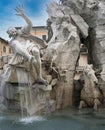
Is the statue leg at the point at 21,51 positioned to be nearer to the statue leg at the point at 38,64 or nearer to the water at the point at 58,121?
the statue leg at the point at 38,64

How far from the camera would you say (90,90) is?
9.88 metres

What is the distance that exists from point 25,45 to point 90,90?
110 inches

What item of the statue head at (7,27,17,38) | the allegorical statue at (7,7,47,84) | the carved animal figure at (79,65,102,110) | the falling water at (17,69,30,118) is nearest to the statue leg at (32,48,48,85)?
the allegorical statue at (7,7,47,84)

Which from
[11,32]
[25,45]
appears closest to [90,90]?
[25,45]

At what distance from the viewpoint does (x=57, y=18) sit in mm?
11078

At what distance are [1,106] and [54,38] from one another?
10.2 ft

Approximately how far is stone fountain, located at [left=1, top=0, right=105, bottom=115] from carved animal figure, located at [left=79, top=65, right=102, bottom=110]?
1.10 feet

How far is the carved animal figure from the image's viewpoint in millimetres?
9805

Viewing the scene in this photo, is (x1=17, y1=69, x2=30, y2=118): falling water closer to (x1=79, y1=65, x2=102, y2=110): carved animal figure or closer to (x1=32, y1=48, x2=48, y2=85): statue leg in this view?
(x1=32, y1=48, x2=48, y2=85): statue leg

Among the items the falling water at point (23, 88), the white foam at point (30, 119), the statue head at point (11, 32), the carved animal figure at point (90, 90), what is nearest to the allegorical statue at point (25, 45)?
the statue head at point (11, 32)

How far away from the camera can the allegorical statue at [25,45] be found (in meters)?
8.40

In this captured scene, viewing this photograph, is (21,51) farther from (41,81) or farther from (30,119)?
(30,119)

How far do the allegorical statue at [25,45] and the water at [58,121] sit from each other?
4.06 ft

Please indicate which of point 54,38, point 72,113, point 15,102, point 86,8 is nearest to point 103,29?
point 86,8
